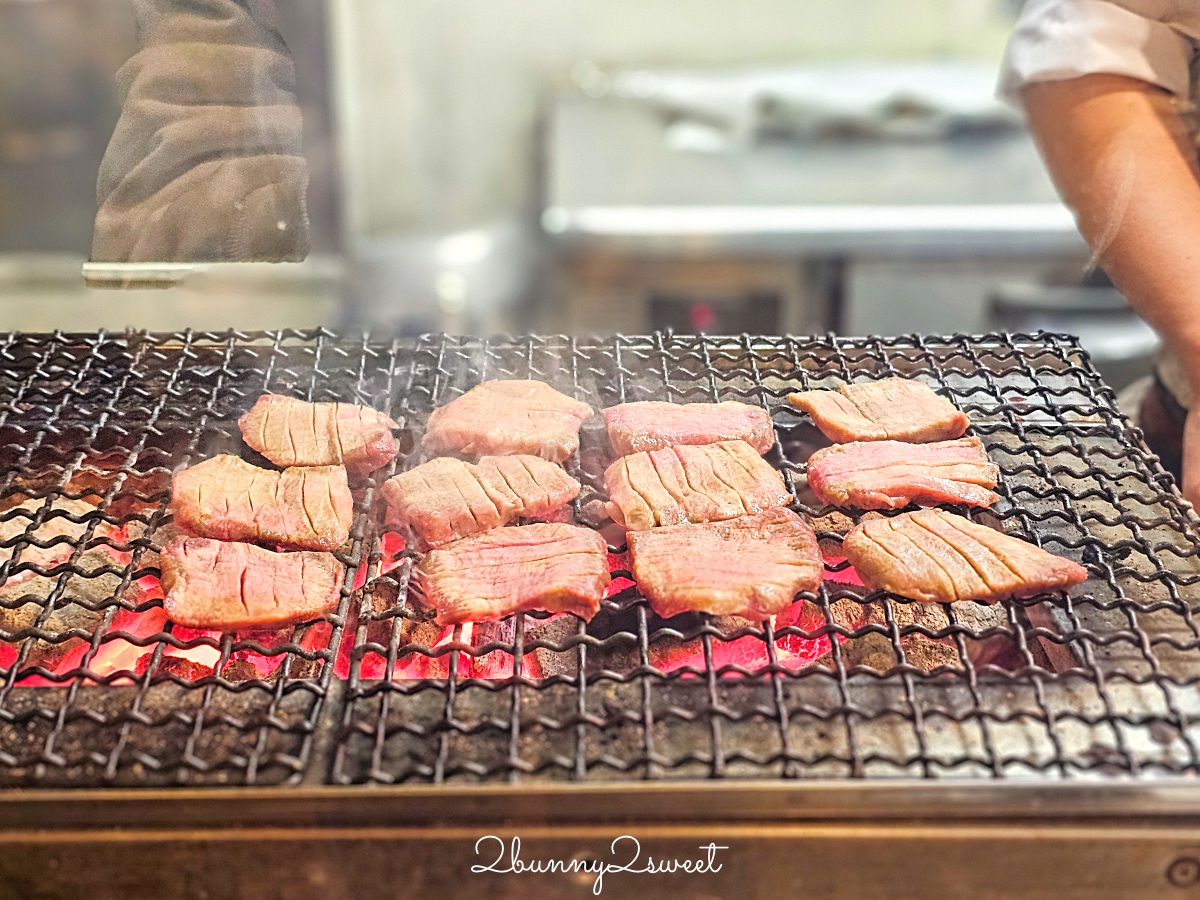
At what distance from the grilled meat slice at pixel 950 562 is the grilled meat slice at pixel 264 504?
3.86 feet

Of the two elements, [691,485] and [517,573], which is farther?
[691,485]

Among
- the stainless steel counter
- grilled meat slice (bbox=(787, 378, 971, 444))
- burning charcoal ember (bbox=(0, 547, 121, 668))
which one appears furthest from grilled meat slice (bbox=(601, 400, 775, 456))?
the stainless steel counter

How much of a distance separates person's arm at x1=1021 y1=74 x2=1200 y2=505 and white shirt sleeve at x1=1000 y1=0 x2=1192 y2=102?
53 mm

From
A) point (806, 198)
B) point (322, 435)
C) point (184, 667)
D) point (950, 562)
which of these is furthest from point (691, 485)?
point (806, 198)

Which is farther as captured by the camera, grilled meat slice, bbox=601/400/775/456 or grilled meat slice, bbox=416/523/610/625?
grilled meat slice, bbox=601/400/775/456

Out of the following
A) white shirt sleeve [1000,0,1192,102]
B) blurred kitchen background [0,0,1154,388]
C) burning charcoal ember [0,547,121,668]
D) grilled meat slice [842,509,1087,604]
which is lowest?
blurred kitchen background [0,0,1154,388]

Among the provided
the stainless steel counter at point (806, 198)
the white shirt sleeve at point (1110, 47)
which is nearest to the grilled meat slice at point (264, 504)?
the white shirt sleeve at point (1110, 47)

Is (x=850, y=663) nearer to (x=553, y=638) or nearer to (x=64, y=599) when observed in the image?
(x=553, y=638)

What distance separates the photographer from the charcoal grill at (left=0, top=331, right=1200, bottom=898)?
1.66 metres

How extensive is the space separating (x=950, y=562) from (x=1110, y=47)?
69.8 inches

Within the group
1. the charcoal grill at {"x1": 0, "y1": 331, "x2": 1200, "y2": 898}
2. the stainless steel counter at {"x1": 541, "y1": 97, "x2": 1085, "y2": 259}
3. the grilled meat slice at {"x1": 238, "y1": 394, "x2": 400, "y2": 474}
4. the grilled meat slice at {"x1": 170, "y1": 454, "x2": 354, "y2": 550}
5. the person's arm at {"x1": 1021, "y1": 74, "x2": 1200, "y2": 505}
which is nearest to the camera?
the charcoal grill at {"x1": 0, "y1": 331, "x2": 1200, "y2": 898}

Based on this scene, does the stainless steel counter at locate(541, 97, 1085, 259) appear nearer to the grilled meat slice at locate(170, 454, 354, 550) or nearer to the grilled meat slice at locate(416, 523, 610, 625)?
the grilled meat slice at locate(170, 454, 354, 550)

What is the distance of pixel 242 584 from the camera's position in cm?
213

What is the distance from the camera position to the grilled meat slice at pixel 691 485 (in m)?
2.39
